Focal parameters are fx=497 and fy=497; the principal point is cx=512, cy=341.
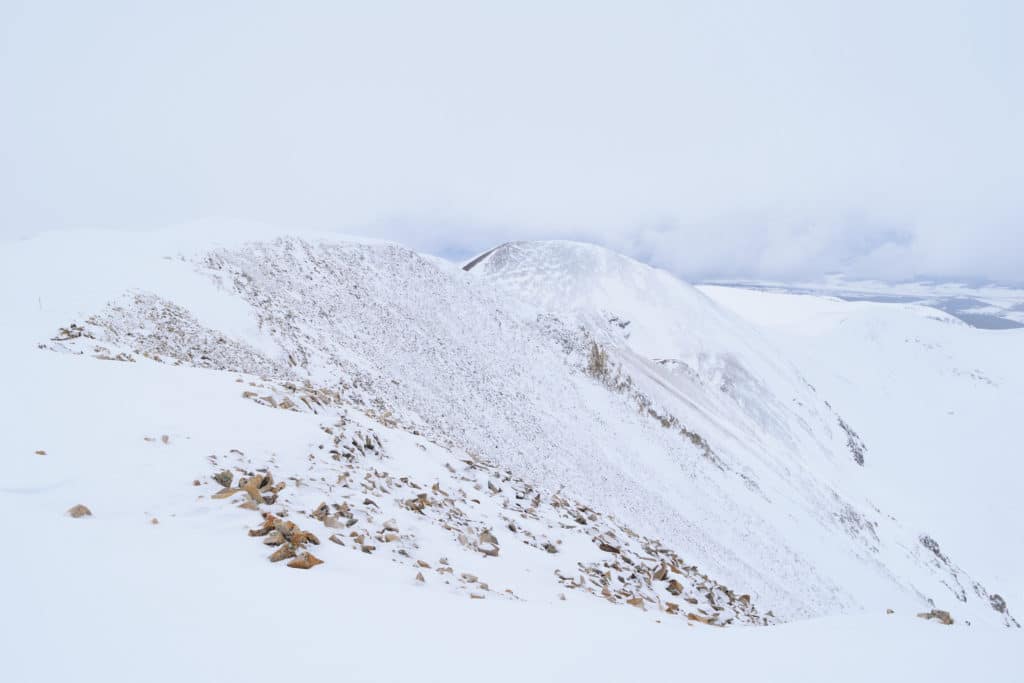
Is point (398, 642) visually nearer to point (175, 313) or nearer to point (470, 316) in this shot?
point (175, 313)

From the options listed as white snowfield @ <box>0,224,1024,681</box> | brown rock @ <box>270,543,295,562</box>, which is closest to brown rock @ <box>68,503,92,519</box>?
white snowfield @ <box>0,224,1024,681</box>

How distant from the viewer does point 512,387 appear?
26.2 meters

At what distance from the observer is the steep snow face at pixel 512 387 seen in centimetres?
1609

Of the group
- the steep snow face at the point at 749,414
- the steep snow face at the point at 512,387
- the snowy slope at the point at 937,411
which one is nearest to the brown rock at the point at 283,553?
the steep snow face at the point at 512,387

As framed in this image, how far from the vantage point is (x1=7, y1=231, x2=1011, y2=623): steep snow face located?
16.1 metres

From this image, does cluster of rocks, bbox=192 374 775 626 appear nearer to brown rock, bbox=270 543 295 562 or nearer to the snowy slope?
brown rock, bbox=270 543 295 562

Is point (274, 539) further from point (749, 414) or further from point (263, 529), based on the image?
point (749, 414)

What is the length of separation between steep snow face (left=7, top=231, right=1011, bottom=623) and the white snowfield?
156 mm

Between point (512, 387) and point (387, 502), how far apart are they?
17.7 metres

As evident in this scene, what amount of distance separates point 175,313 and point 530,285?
54.9 meters

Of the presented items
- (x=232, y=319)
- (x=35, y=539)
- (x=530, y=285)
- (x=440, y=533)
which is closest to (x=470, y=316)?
(x=232, y=319)

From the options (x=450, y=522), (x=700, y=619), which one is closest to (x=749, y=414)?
(x=700, y=619)

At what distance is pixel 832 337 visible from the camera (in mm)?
123188

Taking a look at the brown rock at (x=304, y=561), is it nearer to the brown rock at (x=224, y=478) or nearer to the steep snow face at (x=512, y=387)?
the brown rock at (x=224, y=478)
